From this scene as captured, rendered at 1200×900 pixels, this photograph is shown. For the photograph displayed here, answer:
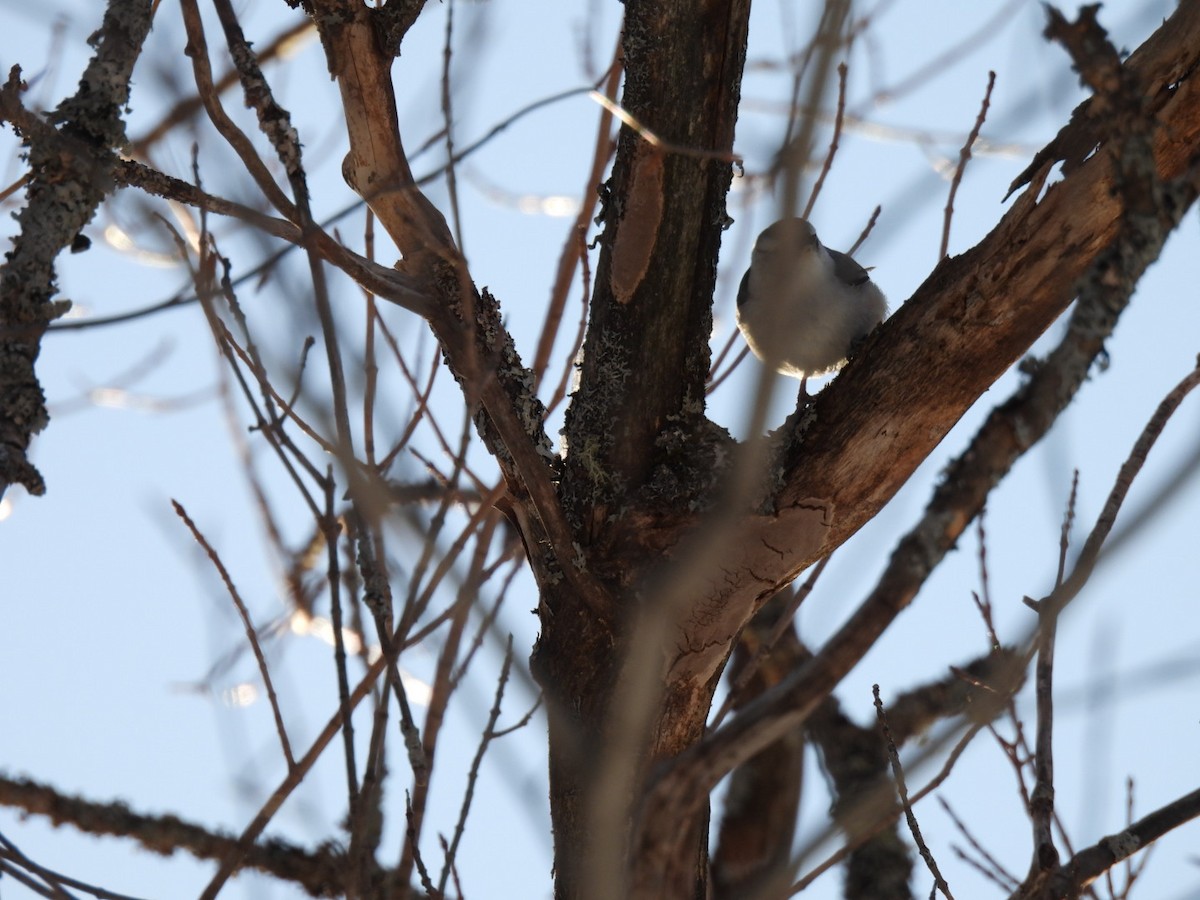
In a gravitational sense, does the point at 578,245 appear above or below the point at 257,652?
above

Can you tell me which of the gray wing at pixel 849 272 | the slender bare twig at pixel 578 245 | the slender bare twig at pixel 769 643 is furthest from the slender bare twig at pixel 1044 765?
the gray wing at pixel 849 272

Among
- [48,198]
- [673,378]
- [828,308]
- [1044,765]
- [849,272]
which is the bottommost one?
[1044,765]

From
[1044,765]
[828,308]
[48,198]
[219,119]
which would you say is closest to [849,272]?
[828,308]

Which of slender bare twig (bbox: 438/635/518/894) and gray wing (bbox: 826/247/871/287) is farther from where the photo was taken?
gray wing (bbox: 826/247/871/287)

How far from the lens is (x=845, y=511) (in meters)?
1.84

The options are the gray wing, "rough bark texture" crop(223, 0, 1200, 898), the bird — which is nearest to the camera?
"rough bark texture" crop(223, 0, 1200, 898)

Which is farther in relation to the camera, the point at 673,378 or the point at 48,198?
the point at 673,378

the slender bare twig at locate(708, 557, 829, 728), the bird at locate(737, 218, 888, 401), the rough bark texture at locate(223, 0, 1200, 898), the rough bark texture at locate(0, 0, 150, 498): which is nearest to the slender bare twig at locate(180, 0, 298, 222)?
the rough bark texture at locate(0, 0, 150, 498)

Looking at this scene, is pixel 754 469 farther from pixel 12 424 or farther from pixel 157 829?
pixel 157 829

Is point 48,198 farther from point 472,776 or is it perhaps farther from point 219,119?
point 472,776

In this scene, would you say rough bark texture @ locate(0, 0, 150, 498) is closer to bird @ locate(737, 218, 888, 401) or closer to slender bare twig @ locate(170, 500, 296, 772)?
slender bare twig @ locate(170, 500, 296, 772)

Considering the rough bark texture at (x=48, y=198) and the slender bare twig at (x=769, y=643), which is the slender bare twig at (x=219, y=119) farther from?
the slender bare twig at (x=769, y=643)

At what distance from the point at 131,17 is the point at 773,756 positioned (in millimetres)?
3243

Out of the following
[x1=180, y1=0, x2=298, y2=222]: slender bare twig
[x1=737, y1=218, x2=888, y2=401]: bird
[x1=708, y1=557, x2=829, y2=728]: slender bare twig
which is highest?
[x1=737, y1=218, x2=888, y2=401]: bird
